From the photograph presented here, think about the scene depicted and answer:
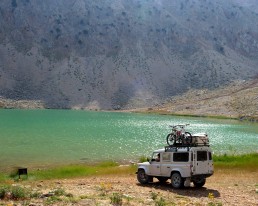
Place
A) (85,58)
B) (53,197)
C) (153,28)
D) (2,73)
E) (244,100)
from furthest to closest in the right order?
(153,28), (85,58), (2,73), (244,100), (53,197)

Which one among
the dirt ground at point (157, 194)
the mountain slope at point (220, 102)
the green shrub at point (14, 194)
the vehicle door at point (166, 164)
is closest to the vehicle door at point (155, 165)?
the vehicle door at point (166, 164)

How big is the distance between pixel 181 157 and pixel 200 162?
104 centimetres

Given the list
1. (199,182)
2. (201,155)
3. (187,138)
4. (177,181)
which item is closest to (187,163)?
(201,155)

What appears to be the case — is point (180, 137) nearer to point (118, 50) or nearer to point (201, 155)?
point (201, 155)

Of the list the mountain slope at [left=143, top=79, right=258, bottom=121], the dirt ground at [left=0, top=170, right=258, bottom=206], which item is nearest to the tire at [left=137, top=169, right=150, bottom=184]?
the dirt ground at [left=0, top=170, right=258, bottom=206]

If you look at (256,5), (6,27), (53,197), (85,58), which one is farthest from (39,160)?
(256,5)

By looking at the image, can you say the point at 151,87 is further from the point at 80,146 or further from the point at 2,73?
the point at 80,146

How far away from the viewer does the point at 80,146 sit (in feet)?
145

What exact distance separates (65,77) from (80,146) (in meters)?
95.0

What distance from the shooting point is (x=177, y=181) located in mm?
20906

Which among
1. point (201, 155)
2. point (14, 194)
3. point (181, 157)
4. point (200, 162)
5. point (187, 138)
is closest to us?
point (14, 194)

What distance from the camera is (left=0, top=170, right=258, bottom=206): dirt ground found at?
→ 621 inches

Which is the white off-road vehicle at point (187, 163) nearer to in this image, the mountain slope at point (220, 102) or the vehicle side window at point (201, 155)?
the vehicle side window at point (201, 155)

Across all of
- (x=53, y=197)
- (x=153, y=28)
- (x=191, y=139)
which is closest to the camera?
(x=53, y=197)
